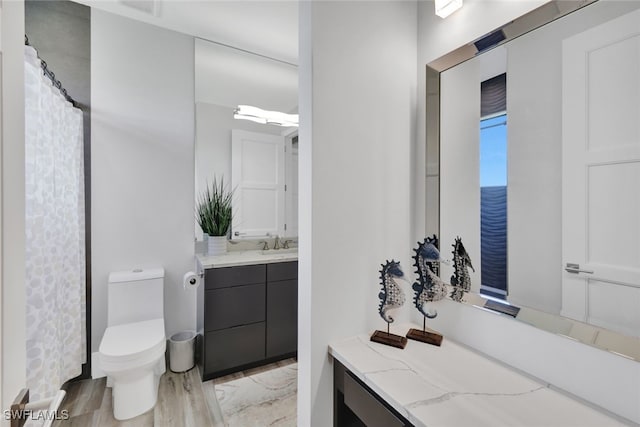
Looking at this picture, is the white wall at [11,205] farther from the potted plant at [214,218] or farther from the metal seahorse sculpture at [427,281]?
the potted plant at [214,218]

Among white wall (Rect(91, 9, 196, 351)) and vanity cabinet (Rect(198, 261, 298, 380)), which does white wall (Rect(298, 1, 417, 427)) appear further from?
white wall (Rect(91, 9, 196, 351))

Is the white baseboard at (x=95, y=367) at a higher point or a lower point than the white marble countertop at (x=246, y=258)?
lower

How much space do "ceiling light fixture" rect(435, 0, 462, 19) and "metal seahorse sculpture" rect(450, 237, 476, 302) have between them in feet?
3.15

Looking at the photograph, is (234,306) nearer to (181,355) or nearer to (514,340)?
(181,355)

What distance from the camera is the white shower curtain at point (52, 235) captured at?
1386 millimetres

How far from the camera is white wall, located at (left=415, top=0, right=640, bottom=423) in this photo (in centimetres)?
83

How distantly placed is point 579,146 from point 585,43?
1.04 feet

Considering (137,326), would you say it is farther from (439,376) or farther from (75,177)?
(439,376)

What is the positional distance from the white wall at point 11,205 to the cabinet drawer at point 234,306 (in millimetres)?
1526

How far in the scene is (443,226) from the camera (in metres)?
1.32

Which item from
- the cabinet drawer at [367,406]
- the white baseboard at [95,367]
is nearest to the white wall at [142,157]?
the white baseboard at [95,367]

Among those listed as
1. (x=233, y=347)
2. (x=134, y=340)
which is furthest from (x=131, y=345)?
(x=233, y=347)

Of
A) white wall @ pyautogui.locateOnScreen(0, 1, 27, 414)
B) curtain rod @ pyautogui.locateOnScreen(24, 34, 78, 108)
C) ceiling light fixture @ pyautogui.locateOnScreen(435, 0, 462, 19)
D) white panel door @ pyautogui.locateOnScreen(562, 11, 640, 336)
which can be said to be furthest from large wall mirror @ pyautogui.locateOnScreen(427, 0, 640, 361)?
curtain rod @ pyautogui.locateOnScreen(24, 34, 78, 108)

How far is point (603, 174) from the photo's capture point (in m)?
0.86
